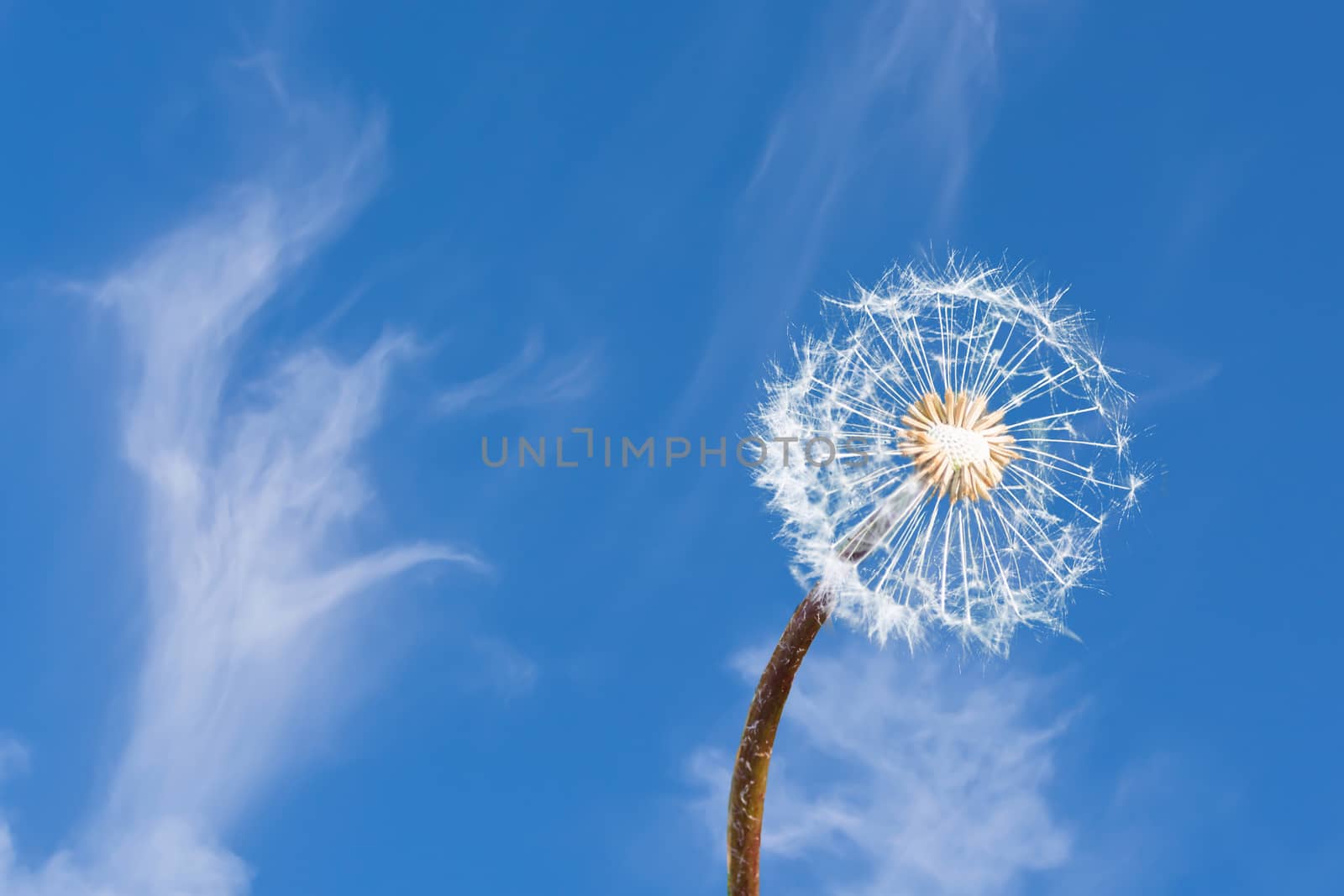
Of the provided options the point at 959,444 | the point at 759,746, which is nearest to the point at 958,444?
the point at 959,444

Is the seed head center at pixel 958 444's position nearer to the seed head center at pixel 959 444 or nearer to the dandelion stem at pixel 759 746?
the seed head center at pixel 959 444

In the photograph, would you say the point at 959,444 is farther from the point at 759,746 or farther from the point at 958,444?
the point at 759,746

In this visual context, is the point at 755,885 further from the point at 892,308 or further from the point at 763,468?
the point at 892,308

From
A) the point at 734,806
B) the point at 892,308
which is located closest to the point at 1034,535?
the point at 892,308

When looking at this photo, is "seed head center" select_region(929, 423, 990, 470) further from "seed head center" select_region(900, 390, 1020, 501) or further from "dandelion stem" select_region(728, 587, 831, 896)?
"dandelion stem" select_region(728, 587, 831, 896)

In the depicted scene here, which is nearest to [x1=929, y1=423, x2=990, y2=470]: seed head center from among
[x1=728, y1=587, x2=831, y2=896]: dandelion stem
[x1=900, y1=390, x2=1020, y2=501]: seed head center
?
[x1=900, y1=390, x2=1020, y2=501]: seed head center

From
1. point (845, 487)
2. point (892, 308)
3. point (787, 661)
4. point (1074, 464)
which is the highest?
point (892, 308)

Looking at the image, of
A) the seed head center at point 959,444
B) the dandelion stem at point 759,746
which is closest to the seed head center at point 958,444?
the seed head center at point 959,444

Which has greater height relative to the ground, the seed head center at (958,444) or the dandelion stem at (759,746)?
the seed head center at (958,444)
